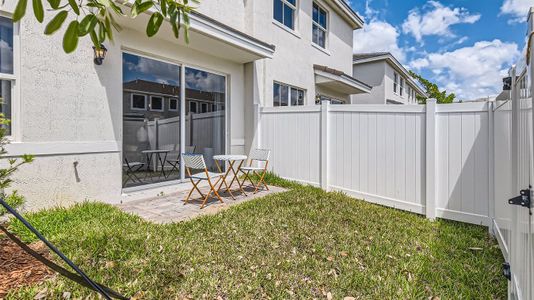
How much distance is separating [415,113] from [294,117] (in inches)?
121

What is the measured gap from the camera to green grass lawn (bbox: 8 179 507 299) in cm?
298

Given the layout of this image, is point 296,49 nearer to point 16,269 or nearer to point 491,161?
point 491,161

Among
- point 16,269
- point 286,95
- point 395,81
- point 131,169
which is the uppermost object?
point 395,81

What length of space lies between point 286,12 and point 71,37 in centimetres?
1031

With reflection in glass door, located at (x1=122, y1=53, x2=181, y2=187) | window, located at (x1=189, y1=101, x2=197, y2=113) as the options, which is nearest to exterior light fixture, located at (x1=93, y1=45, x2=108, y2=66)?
reflection in glass door, located at (x1=122, y1=53, x2=181, y2=187)

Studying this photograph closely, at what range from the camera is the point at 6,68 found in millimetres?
4316

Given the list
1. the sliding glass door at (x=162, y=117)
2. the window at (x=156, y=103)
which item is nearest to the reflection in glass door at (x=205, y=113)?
the sliding glass door at (x=162, y=117)

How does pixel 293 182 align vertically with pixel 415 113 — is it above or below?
below

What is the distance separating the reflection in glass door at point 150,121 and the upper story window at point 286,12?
4648mm

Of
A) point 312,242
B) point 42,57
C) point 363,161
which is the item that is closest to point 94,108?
point 42,57

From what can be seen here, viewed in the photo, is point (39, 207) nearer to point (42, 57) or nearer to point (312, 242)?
point (42, 57)

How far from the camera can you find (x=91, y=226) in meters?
4.07

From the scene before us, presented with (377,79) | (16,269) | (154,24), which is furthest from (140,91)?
(377,79)

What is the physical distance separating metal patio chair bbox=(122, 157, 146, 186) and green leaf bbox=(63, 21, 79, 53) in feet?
18.0
